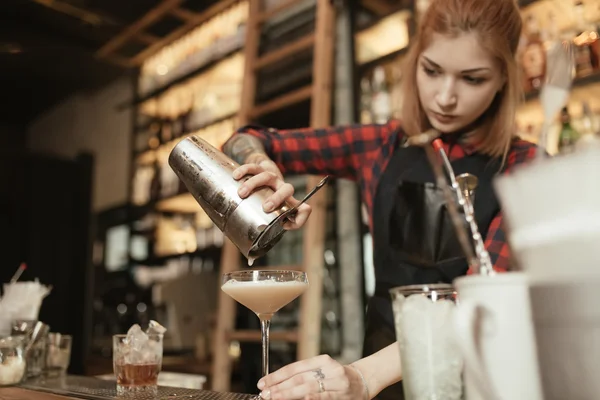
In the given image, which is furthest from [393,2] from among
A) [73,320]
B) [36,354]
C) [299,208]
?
[73,320]

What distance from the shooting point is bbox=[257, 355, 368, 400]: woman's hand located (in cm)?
74

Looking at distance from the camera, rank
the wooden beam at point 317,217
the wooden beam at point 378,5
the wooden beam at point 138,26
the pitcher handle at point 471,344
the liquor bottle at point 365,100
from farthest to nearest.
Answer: the wooden beam at point 138,26
the wooden beam at point 378,5
the liquor bottle at point 365,100
the wooden beam at point 317,217
the pitcher handle at point 471,344

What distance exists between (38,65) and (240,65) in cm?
228

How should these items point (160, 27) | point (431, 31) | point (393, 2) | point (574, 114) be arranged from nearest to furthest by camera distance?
point (431, 31) < point (574, 114) < point (393, 2) < point (160, 27)

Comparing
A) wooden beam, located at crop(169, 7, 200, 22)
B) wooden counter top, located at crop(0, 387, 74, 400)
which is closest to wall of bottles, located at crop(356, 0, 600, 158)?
wooden counter top, located at crop(0, 387, 74, 400)

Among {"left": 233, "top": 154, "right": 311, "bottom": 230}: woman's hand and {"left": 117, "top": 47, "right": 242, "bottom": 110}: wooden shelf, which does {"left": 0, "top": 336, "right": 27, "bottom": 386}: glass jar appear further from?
{"left": 117, "top": 47, "right": 242, "bottom": 110}: wooden shelf

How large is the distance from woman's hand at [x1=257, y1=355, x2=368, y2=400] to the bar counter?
0.63 feet

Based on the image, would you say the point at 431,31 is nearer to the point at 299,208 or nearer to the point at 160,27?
the point at 299,208

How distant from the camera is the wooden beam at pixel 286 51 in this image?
3.10 meters

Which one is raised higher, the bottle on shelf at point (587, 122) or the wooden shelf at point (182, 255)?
Result: the bottle on shelf at point (587, 122)

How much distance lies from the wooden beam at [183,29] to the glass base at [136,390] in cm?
328

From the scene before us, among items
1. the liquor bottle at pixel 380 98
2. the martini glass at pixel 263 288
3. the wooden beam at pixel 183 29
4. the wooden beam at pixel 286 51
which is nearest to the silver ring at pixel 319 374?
the martini glass at pixel 263 288

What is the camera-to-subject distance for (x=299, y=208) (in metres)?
1.11

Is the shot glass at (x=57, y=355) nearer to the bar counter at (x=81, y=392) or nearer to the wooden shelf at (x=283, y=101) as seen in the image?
the bar counter at (x=81, y=392)
